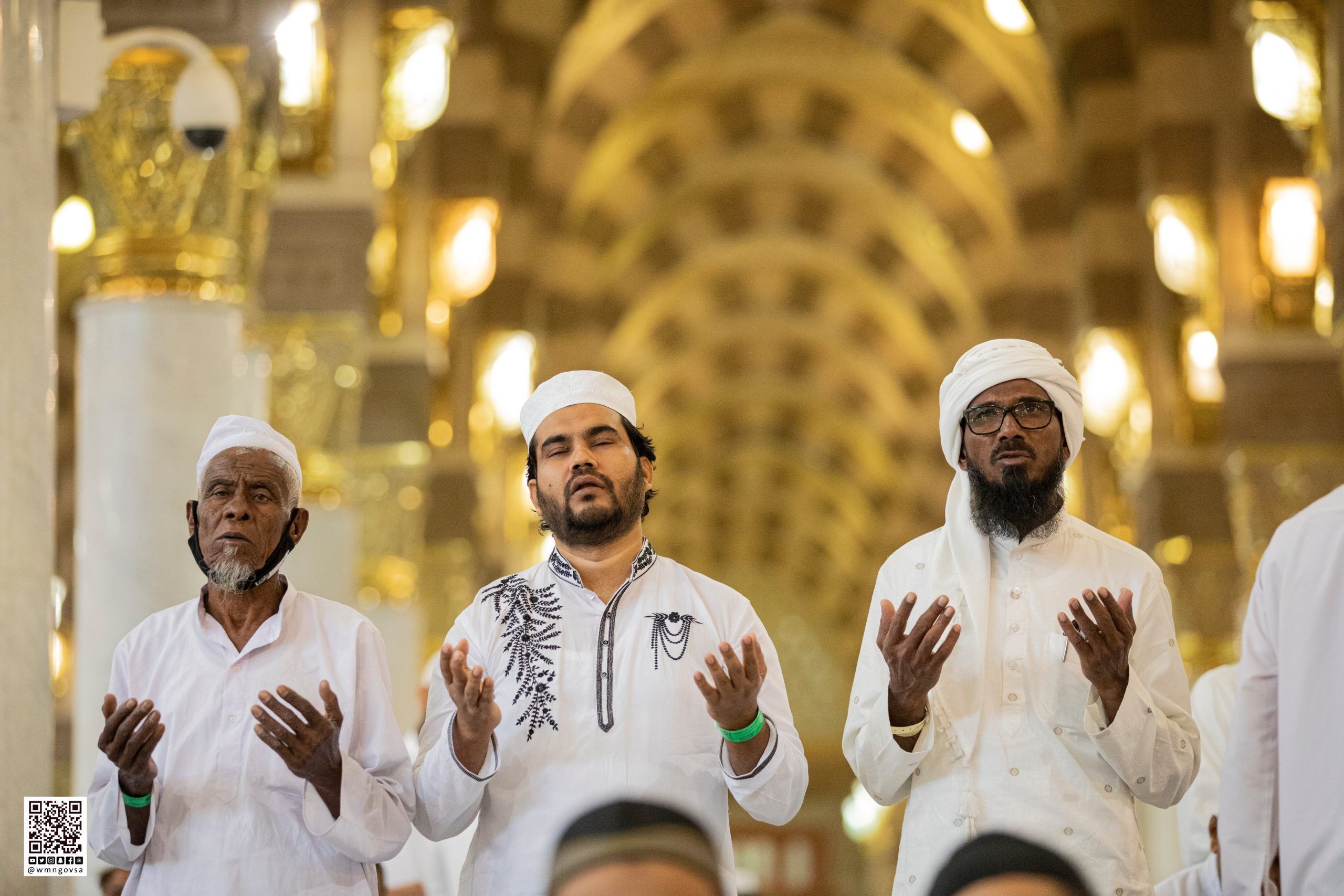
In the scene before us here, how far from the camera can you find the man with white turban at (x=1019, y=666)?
3338 millimetres

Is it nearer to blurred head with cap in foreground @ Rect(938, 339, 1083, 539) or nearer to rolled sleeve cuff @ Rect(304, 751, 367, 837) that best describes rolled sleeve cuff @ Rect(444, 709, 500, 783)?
rolled sleeve cuff @ Rect(304, 751, 367, 837)

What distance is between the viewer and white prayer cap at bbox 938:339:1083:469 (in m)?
3.61

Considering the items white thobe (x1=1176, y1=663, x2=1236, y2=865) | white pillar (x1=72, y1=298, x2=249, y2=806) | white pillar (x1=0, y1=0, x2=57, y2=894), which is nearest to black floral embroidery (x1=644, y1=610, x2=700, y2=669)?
white thobe (x1=1176, y1=663, x2=1236, y2=865)

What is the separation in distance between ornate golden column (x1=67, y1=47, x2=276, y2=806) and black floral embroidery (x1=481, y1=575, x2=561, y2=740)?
A: 90.9 inches

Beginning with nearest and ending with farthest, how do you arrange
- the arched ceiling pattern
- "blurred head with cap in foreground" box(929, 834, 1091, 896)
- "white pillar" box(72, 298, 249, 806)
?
"blurred head with cap in foreground" box(929, 834, 1091, 896)
"white pillar" box(72, 298, 249, 806)
the arched ceiling pattern

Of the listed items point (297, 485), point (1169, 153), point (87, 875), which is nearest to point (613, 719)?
point (297, 485)

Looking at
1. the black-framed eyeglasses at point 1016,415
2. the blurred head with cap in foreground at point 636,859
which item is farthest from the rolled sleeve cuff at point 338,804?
the black-framed eyeglasses at point 1016,415

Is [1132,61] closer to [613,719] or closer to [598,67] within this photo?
[598,67]

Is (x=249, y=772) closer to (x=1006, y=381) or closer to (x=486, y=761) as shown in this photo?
(x=486, y=761)

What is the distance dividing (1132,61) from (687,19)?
13.6 feet

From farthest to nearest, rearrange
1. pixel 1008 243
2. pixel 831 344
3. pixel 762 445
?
pixel 762 445, pixel 831 344, pixel 1008 243

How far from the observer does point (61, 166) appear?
12000 millimetres

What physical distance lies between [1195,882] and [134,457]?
3.59 metres

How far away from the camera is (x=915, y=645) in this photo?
325cm
